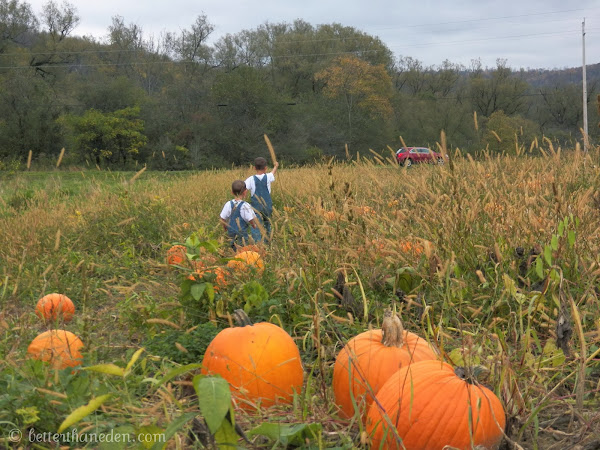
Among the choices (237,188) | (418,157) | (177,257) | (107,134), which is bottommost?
(177,257)

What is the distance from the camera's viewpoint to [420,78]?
70.2 m

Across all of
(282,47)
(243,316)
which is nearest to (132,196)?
(243,316)

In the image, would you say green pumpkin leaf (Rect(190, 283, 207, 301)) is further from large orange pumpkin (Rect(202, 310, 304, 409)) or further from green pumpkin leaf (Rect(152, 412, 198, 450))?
green pumpkin leaf (Rect(152, 412, 198, 450))

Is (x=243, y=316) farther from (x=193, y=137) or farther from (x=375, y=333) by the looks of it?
(x=193, y=137)

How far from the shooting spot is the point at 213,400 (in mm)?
1450

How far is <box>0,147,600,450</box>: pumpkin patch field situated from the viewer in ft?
5.66

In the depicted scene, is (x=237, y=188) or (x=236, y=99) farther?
(x=236, y=99)

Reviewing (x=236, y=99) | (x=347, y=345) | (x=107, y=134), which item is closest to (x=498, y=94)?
(x=236, y=99)

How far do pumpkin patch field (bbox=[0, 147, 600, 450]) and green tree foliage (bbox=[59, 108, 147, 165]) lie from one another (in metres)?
37.3

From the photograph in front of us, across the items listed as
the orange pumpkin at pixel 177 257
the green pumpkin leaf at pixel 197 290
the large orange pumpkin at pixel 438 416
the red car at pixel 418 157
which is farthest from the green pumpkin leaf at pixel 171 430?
the red car at pixel 418 157

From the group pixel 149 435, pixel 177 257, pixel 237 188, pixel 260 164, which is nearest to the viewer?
pixel 149 435

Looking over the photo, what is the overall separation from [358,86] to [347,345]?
52.4 meters

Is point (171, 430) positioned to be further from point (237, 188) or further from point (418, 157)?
point (418, 157)

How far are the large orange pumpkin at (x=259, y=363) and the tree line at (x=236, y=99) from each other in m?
28.0
